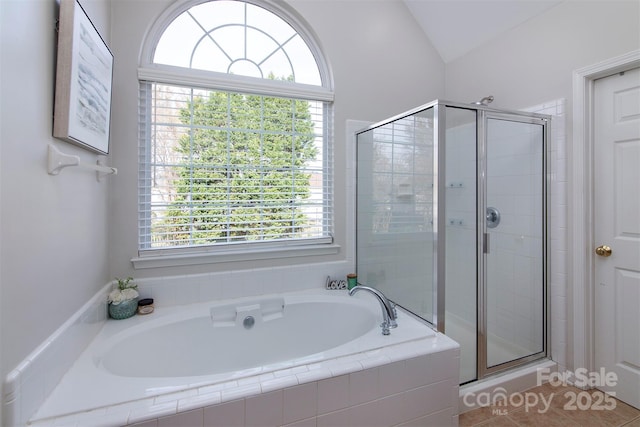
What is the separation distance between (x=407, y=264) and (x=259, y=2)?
210 cm

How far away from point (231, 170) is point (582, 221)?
2.25 meters

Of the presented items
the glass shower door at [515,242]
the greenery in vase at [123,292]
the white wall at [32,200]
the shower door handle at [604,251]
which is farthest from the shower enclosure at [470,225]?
the white wall at [32,200]

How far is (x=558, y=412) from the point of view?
5.86 feet

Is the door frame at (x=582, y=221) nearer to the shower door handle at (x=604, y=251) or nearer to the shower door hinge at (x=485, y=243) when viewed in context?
the shower door handle at (x=604, y=251)

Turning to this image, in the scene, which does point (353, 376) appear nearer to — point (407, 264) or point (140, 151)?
point (407, 264)

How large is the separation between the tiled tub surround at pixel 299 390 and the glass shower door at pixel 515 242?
2.28 ft

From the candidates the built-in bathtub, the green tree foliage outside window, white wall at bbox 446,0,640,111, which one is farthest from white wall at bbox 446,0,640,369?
the green tree foliage outside window

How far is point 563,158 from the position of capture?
202cm

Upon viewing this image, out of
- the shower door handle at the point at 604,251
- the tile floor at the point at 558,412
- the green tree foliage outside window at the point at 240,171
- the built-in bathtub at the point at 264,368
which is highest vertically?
the green tree foliage outside window at the point at 240,171

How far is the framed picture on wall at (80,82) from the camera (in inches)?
47.4

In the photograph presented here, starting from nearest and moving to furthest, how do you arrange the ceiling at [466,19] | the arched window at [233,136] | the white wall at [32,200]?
the white wall at [32,200] → the arched window at [233,136] → the ceiling at [466,19]

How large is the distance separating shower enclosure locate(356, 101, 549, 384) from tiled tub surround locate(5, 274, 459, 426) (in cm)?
32

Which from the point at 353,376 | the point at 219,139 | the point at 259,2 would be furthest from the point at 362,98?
the point at 353,376

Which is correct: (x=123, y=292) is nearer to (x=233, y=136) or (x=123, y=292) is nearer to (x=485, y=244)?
(x=233, y=136)
